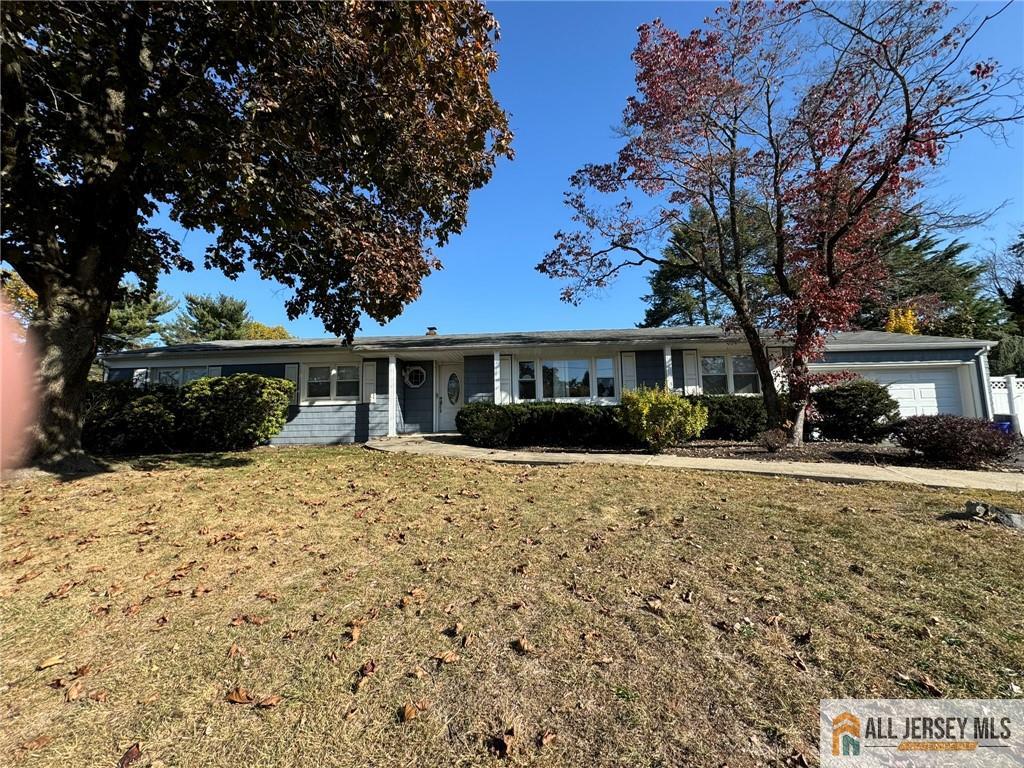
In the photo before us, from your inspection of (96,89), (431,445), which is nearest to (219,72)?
(96,89)

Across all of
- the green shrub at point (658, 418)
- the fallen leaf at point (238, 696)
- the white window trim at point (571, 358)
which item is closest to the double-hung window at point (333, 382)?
the white window trim at point (571, 358)

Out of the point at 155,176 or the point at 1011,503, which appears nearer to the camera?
the point at 1011,503

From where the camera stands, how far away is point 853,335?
15.1 m

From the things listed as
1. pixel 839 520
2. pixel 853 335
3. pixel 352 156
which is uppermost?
pixel 352 156

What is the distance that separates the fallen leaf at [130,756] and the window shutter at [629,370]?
12835 millimetres

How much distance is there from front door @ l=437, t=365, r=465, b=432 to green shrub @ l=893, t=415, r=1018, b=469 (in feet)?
37.0

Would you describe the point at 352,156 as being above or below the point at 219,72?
below

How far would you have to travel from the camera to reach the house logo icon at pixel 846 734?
208 cm

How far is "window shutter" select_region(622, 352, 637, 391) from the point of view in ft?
45.5

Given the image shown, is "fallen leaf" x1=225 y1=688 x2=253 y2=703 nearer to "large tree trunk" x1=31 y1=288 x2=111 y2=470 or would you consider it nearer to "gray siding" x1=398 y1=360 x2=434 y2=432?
"large tree trunk" x1=31 y1=288 x2=111 y2=470

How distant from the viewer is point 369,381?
47.3 ft

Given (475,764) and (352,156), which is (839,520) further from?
(352,156)

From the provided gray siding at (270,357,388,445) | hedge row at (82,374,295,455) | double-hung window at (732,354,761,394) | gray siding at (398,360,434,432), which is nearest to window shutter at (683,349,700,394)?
double-hung window at (732,354,761,394)

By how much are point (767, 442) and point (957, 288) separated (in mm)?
18456
